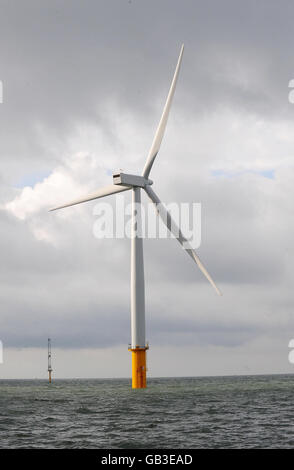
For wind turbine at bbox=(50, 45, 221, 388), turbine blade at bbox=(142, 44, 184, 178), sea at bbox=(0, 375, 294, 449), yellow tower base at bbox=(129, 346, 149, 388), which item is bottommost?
sea at bbox=(0, 375, 294, 449)

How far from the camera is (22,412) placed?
2968 inches

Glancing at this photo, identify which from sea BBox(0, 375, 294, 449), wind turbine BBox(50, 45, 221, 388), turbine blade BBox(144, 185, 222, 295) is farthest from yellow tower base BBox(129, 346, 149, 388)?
sea BBox(0, 375, 294, 449)

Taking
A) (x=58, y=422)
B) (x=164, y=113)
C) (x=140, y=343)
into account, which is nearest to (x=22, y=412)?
(x=58, y=422)

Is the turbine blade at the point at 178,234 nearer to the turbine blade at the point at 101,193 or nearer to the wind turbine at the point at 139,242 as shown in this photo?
the wind turbine at the point at 139,242

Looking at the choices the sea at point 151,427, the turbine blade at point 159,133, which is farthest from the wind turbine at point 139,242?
the sea at point 151,427

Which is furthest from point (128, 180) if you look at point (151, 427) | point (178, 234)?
point (151, 427)

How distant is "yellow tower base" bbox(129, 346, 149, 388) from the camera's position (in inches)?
3649

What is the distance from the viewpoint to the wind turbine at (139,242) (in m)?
92.8

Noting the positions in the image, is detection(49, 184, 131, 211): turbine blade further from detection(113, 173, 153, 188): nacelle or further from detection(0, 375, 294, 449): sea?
detection(0, 375, 294, 449): sea

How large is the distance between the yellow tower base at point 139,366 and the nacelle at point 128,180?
24885 millimetres

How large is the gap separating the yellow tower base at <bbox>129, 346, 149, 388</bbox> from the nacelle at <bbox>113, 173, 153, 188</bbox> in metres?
24.9

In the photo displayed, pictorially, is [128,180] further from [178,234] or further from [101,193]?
[178,234]
